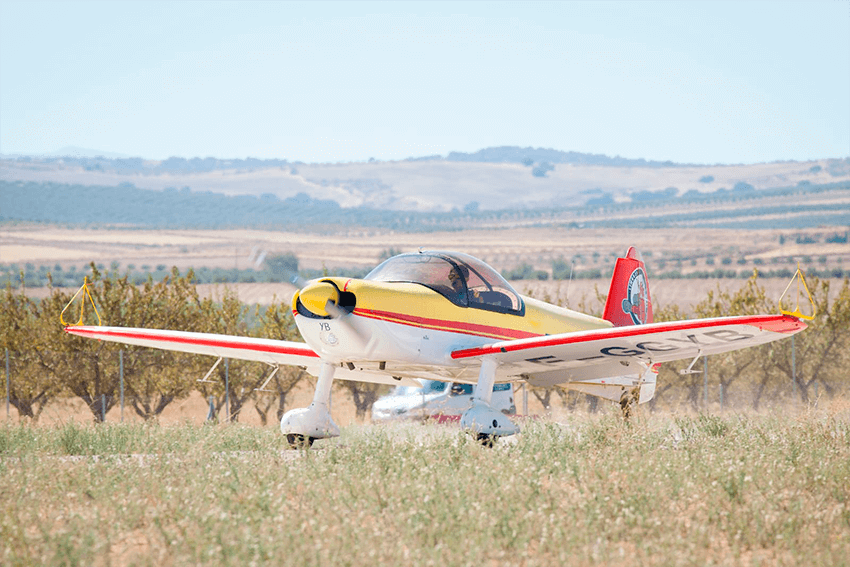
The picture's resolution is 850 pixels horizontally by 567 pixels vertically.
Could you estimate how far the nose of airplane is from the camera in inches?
453

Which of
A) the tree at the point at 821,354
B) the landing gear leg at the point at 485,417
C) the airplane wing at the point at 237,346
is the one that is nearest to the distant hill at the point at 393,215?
the tree at the point at 821,354

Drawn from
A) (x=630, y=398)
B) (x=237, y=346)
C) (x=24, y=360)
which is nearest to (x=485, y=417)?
(x=630, y=398)

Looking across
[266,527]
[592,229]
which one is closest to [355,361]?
[266,527]

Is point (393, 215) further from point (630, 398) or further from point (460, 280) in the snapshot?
point (460, 280)

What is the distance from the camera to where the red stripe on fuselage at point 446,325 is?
11.9 meters

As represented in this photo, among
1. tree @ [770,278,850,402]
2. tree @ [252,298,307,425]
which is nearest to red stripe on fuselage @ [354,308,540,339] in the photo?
tree @ [252,298,307,425]

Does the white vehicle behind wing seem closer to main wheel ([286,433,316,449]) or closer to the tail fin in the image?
the tail fin

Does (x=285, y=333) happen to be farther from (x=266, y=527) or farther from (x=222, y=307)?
(x=266, y=527)

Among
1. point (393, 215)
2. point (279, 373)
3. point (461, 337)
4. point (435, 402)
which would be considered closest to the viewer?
point (461, 337)

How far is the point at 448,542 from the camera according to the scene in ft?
22.0

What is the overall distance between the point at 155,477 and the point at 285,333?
62.7 feet

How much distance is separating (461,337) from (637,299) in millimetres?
5999

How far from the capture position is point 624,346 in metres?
12.3

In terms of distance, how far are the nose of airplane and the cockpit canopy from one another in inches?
54.9
